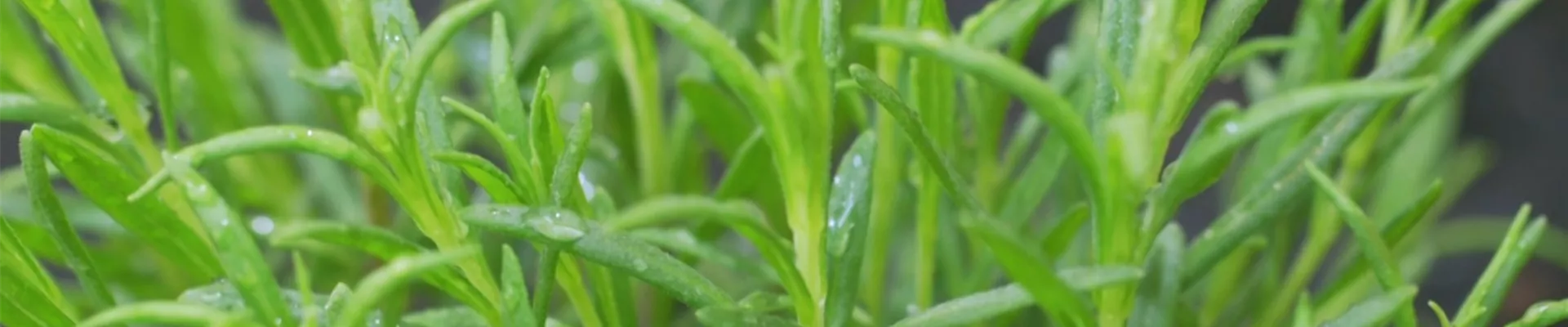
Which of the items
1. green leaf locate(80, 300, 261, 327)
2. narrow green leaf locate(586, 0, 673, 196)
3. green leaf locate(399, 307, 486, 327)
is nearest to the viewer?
green leaf locate(80, 300, 261, 327)

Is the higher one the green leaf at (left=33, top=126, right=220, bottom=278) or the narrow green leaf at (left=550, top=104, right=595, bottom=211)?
the green leaf at (left=33, top=126, right=220, bottom=278)

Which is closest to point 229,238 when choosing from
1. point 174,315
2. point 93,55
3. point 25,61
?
point 174,315

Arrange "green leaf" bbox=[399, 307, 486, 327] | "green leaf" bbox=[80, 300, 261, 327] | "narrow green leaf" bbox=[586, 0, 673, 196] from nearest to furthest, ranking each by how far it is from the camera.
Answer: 1. "green leaf" bbox=[80, 300, 261, 327]
2. "green leaf" bbox=[399, 307, 486, 327]
3. "narrow green leaf" bbox=[586, 0, 673, 196]

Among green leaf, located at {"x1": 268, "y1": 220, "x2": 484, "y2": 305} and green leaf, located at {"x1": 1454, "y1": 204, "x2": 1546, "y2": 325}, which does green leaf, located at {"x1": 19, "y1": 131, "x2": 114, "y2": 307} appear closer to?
green leaf, located at {"x1": 268, "y1": 220, "x2": 484, "y2": 305}

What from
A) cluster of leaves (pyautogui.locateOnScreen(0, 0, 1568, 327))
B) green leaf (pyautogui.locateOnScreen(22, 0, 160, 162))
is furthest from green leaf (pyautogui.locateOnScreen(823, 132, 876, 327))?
green leaf (pyautogui.locateOnScreen(22, 0, 160, 162))

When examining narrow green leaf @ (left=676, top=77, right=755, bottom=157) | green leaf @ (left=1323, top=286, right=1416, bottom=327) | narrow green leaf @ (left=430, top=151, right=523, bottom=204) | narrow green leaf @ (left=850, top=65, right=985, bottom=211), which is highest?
narrow green leaf @ (left=676, top=77, right=755, bottom=157)

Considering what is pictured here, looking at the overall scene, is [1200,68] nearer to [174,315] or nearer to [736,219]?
[736,219]
